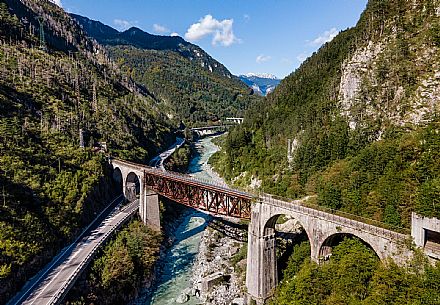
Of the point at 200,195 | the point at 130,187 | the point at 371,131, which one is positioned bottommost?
the point at 130,187

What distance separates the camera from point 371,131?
5909cm

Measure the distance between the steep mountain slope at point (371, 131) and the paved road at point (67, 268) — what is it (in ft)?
107

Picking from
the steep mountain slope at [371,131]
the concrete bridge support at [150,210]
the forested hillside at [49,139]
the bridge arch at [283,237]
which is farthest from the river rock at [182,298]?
the steep mountain slope at [371,131]

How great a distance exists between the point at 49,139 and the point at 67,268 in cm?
3364

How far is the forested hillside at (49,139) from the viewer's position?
41156 millimetres

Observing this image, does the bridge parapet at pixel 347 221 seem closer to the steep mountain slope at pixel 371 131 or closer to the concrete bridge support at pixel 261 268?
the steep mountain slope at pixel 371 131

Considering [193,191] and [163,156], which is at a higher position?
[193,191]

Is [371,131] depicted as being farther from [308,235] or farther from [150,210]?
[150,210]

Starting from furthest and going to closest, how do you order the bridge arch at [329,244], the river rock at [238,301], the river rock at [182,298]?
the river rock at [182,298] < the river rock at [238,301] < the bridge arch at [329,244]

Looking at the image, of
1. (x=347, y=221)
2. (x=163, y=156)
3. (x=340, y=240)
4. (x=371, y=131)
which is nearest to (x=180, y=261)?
(x=340, y=240)

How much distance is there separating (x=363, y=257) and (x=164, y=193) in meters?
35.6

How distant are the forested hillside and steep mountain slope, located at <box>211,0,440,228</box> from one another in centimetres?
3516

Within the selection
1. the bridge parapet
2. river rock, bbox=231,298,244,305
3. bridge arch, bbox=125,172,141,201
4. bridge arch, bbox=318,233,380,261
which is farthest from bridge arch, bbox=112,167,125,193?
bridge arch, bbox=318,233,380,261

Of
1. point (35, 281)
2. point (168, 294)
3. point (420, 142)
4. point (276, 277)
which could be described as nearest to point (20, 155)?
point (35, 281)
